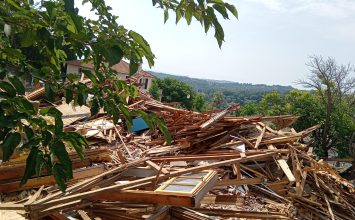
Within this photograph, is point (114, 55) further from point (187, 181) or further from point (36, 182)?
point (36, 182)

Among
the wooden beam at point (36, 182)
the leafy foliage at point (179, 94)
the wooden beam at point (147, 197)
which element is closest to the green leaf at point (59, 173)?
the wooden beam at point (147, 197)

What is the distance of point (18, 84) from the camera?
1332 millimetres

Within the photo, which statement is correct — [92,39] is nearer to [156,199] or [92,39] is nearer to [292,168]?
[156,199]

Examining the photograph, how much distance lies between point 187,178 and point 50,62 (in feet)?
12.6

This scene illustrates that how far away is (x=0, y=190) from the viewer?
5.51 meters

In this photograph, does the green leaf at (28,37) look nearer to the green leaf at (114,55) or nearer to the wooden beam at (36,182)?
the green leaf at (114,55)

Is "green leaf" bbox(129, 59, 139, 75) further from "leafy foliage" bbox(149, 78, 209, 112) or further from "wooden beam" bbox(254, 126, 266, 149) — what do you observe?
"leafy foliage" bbox(149, 78, 209, 112)

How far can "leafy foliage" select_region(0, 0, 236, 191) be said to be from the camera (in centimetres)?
124

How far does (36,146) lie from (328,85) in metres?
30.9

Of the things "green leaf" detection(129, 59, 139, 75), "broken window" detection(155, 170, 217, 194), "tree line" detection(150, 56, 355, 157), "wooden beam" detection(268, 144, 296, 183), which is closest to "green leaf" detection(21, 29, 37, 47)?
"green leaf" detection(129, 59, 139, 75)

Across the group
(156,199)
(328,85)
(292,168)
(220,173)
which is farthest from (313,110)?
(156,199)

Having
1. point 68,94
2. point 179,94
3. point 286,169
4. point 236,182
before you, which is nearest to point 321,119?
point 286,169

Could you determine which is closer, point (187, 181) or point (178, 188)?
point (178, 188)

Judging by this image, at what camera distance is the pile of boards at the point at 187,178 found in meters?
4.61
